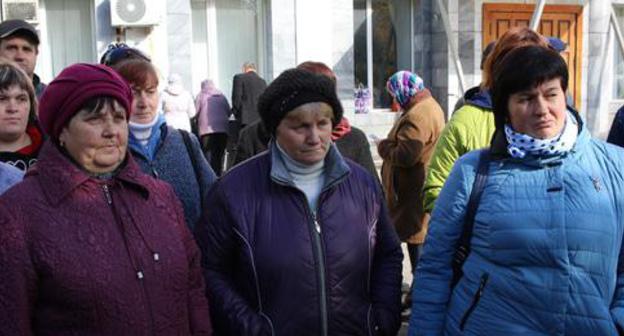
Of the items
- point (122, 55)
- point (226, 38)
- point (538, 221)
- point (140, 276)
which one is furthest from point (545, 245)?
point (226, 38)

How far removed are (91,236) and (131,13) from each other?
844 cm

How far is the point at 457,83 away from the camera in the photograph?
39.6 ft

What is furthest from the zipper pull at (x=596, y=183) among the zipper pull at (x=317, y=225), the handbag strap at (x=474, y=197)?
the zipper pull at (x=317, y=225)

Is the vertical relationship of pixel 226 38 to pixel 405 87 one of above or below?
above

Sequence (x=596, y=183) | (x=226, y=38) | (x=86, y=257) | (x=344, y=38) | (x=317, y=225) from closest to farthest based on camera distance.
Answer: (x=86, y=257), (x=596, y=183), (x=317, y=225), (x=344, y=38), (x=226, y=38)

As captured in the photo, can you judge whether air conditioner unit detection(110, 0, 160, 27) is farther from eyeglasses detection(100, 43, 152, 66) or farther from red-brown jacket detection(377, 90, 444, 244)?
eyeglasses detection(100, 43, 152, 66)

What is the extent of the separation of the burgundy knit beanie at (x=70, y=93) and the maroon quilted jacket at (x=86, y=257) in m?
0.09

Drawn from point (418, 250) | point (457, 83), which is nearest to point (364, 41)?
point (457, 83)

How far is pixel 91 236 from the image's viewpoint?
2072 millimetres

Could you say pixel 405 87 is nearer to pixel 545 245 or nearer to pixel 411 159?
pixel 411 159

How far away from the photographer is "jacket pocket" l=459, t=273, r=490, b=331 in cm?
234

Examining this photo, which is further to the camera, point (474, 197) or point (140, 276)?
point (474, 197)

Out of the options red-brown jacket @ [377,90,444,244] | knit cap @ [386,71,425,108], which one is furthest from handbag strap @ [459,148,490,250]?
knit cap @ [386,71,425,108]

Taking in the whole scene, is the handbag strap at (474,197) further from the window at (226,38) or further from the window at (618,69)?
the window at (618,69)
